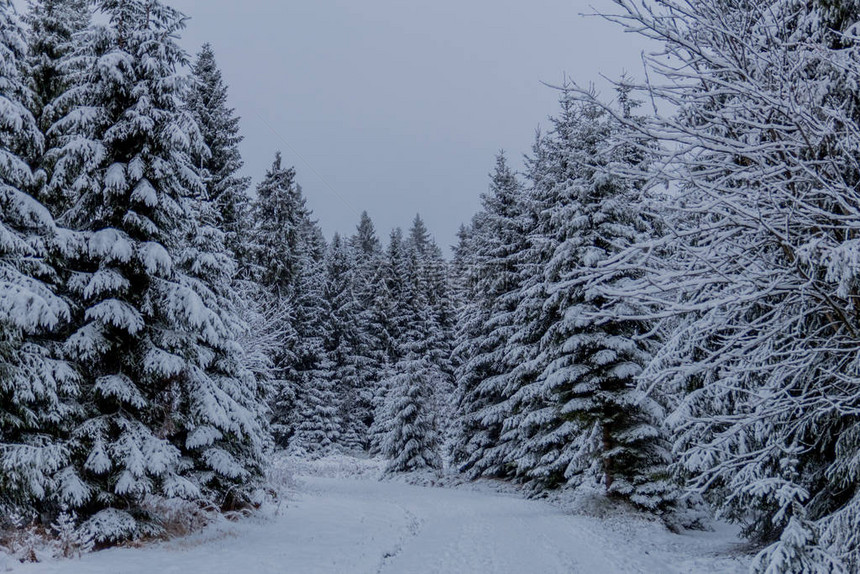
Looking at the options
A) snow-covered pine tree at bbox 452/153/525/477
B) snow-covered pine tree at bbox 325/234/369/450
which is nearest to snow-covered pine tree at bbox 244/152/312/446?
snow-covered pine tree at bbox 325/234/369/450

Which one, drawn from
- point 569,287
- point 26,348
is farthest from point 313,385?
point 26,348

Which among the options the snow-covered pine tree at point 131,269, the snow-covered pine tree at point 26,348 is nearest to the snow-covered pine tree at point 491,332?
the snow-covered pine tree at point 131,269

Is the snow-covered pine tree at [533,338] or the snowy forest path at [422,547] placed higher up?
the snow-covered pine tree at [533,338]

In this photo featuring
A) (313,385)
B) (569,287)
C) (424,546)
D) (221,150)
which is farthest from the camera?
(313,385)

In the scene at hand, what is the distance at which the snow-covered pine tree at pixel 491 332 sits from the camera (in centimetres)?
2708

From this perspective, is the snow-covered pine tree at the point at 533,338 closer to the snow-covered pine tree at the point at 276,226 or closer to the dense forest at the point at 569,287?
the dense forest at the point at 569,287

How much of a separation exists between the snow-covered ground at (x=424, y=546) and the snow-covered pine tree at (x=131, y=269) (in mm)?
1485

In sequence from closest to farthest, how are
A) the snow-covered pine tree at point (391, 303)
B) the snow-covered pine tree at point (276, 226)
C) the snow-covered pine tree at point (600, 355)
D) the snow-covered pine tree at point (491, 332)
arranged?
the snow-covered pine tree at point (600, 355) < the snow-covered pine tree at point (491, 332) < the snow-covered pine tree at point (276, 226) < the snow-covered pine tree at point (391, 303)

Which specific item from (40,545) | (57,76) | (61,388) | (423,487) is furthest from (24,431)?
(423,487)

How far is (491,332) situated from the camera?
90.8 ft

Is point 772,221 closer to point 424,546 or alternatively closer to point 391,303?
point 424,546

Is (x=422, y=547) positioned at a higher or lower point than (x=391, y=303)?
lower

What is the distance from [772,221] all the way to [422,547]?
10.2 m

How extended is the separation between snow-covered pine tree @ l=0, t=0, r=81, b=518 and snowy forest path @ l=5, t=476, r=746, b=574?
1427mm
